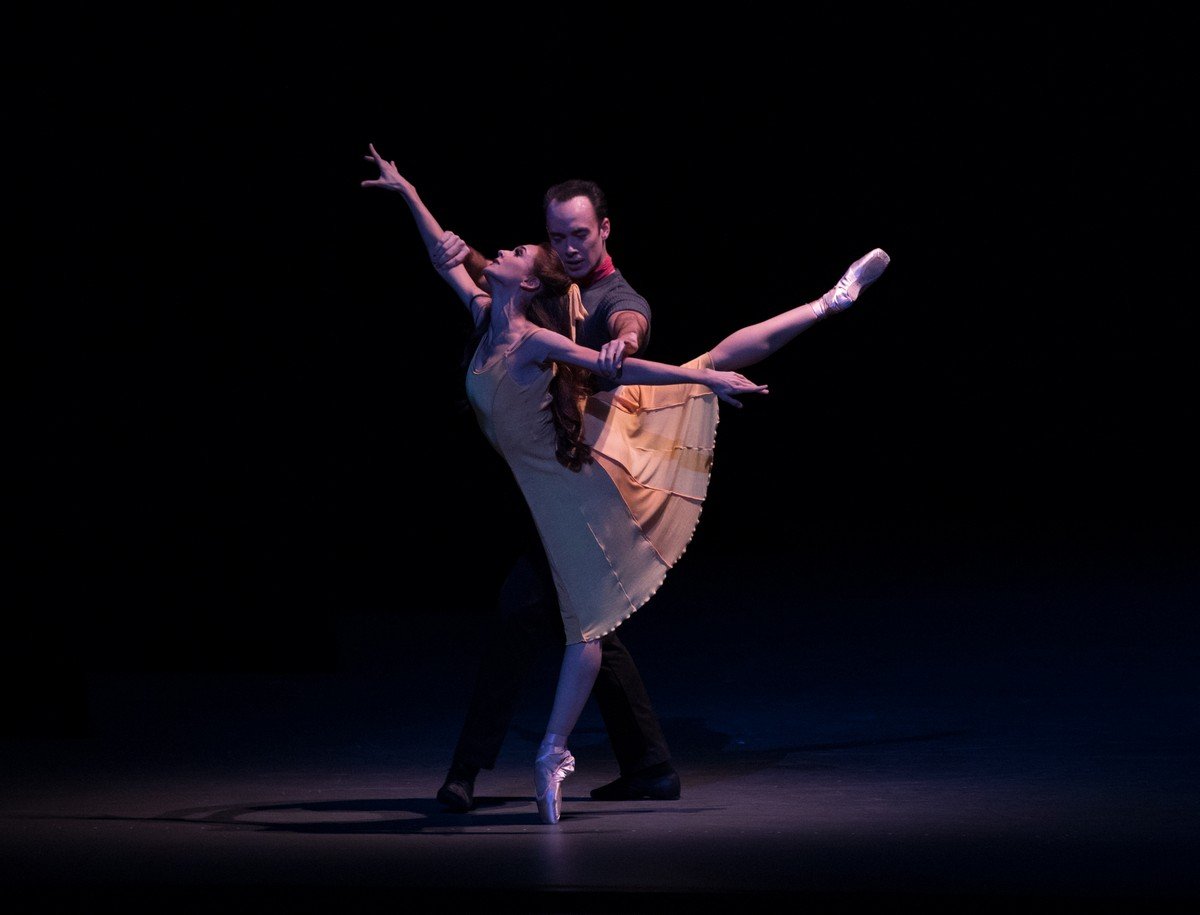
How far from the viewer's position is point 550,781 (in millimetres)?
4547

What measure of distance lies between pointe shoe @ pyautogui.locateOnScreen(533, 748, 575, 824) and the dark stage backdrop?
2.66 feet

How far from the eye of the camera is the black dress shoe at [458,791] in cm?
464

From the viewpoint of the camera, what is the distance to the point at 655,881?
380cm

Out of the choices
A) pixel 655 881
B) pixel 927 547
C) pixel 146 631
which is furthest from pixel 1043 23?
pixel 655 881

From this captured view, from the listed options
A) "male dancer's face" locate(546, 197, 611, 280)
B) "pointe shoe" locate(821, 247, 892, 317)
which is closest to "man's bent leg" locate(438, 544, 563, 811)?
"male dancer's face" locate(546, 197, 611, 280)

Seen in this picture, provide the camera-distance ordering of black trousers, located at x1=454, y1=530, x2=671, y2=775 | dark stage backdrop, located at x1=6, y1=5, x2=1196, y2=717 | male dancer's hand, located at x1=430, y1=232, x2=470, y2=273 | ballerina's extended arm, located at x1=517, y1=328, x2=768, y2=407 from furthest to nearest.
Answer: dark stage backdrop, located at x1=6, y1=5, x2=1196, y2=717, male dancer's hand, located at x1=430, y1=232, x2=470, y2=273, black trousers, located at x1=454, y1=530, x2=671, y2=775, ballerina's extended arm, located at x1=517, y1=328, x2=768, y2=407

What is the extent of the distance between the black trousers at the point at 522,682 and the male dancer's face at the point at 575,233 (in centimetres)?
72

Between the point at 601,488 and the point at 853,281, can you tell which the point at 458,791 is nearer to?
the point at 601,488

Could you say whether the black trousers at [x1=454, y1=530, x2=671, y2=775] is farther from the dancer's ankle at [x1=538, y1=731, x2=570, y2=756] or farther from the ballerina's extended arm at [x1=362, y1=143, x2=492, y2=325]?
the ballerina's extended arm at [x1=362, y1=143, x2=492, y2=325]

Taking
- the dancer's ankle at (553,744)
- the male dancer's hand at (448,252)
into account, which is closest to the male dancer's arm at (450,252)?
the male dancer's hand at (448,252)

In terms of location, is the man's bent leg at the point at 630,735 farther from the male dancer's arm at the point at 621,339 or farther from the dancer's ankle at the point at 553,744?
the male dancer's arm at the point at 621,339

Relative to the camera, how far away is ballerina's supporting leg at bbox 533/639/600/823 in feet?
14.9

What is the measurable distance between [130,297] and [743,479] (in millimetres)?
5315

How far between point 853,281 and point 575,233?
30.1 inches
